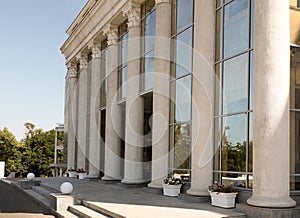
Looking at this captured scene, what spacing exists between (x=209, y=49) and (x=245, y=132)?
4001mm

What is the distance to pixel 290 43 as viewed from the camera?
44.4 feet

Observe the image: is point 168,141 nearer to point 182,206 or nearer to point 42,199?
point 182,206

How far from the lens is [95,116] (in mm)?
31031

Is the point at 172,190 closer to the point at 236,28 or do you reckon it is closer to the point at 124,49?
the point at 236,28

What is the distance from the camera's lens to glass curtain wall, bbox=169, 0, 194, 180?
60.4 ft

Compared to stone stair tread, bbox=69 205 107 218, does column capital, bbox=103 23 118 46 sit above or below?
above

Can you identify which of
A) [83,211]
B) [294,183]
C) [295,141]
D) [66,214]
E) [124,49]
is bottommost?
[66,214]

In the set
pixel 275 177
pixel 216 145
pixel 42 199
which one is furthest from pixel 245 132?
pixel 42 199

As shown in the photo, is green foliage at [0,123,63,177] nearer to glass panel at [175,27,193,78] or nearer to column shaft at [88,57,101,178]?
column shaft at [88,57,101,178]

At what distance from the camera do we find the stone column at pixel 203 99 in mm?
15836

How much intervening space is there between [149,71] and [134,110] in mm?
2534

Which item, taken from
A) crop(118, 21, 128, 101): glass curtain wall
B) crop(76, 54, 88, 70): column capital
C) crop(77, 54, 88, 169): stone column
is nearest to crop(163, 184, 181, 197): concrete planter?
crop(118, 21, 128, 101): glass curtain wall

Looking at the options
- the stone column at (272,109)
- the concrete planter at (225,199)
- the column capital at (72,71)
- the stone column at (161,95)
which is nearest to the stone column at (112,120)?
the stone column at (161,95)

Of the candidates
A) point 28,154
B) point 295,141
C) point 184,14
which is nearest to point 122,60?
point 184,14
